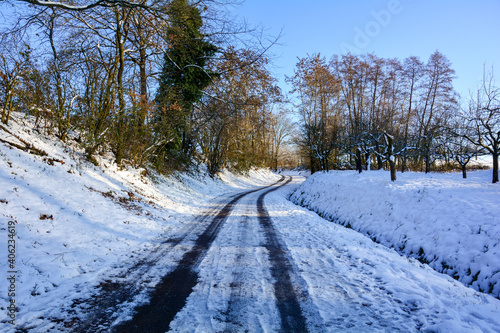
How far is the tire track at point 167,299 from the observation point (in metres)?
2.47

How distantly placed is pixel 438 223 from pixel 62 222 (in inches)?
377

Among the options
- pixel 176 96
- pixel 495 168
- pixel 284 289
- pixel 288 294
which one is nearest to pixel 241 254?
pixel 284 289

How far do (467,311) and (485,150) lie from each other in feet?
38.6

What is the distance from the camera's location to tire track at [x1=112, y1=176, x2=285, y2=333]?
2475 mm

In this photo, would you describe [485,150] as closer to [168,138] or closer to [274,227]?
[274,227]

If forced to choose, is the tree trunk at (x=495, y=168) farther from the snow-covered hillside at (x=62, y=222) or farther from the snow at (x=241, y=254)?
the snow-covered hillside at (x=62, y=222)

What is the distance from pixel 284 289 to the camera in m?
3.38

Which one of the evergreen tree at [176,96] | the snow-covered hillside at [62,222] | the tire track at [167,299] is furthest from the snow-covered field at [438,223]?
the evergreen tree at [176,96]

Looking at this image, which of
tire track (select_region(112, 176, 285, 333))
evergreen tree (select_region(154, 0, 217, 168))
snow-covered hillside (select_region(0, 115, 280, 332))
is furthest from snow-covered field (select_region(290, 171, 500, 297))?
evergreen tree (select_region(154, 0, 217, 168))

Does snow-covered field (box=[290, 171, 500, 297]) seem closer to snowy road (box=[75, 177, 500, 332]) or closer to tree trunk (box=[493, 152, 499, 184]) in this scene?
snowy road (box=[75, 177, 500, 332])

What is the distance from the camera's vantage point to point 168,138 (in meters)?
14.2

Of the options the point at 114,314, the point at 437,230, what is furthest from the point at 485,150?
the point at 114,314

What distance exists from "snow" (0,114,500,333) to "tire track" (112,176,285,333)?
0.13 meters

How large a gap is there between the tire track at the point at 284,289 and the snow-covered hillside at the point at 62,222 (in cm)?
272
